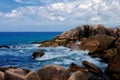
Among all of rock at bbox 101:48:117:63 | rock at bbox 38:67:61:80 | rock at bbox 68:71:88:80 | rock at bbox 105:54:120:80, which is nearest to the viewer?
rock at bbox 68:71:88:80

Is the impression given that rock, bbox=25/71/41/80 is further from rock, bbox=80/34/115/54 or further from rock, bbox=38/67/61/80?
rock, bbox=80/34/115/54

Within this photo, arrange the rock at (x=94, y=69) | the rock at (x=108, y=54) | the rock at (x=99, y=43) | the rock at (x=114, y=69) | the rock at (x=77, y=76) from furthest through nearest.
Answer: the rock at (x=99, y=43)
the rock at (x=108, y=54)
the rock at (x=94, y=69)
the rock at (x=114, y=69)
the rock at (x=77, y=76)

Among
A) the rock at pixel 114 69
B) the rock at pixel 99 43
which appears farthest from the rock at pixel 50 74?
the rock at pixel 99 43

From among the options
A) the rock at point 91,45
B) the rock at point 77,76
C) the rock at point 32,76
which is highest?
the rock at point 32,76

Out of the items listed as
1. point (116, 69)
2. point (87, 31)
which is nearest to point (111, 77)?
point (116, 69)

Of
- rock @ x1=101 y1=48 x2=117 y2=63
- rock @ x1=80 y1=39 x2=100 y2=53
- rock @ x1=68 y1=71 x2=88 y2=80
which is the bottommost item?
rock @ x1=101 y1=48 x2=117 y2=63

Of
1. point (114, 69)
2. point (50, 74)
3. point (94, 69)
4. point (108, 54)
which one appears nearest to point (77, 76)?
point (50, 74)

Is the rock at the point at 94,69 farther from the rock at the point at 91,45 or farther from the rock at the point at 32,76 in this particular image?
the rock at the point at 91,45

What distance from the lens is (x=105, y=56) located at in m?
56.7

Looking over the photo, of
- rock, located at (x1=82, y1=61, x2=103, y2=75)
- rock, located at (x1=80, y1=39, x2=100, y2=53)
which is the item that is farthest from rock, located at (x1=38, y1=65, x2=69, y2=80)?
rock, located at (x1=80, y1=39, x2=100, y2=53)

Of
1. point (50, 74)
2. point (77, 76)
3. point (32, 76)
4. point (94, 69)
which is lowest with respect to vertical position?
point (94, 69)

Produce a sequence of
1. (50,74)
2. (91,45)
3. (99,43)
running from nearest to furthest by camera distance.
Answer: (50,74), (99,43), (91,45)

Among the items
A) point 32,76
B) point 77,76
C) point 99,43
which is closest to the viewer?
point 32,76

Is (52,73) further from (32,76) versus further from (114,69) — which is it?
(114,69)
